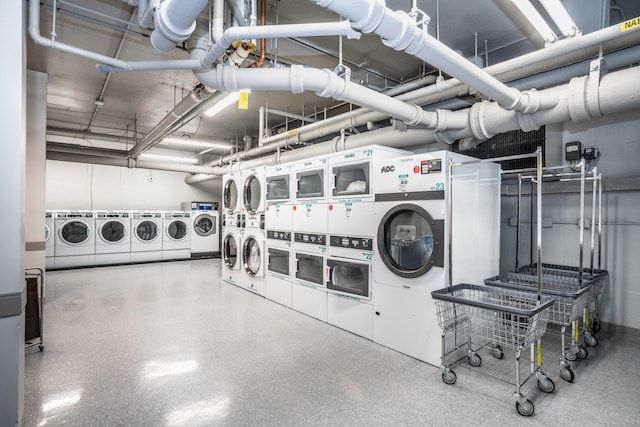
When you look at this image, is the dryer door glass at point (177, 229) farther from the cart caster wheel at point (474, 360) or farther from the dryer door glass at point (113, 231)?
the cart caster wheel at point (474, 360)

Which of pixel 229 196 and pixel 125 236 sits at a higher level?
pixel 229 196

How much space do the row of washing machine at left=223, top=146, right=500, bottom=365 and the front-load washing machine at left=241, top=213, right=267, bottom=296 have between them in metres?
0.45

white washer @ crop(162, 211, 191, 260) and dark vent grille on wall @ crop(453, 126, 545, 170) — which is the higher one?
dark vent grille on wall @ crop(453, 126, 545, 170)

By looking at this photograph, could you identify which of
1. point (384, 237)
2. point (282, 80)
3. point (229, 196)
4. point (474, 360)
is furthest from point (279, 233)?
point (474, 360)

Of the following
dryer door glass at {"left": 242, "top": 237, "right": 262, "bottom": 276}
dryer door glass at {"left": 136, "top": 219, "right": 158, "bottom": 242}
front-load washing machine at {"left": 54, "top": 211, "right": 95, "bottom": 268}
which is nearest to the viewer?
dryer door glass at {"left": 242, "top": 237, "right": 262, "bottom": 276}

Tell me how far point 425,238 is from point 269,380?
6.24 ft

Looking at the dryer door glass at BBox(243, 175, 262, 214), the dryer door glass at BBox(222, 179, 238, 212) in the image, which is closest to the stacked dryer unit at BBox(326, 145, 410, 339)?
the dryer door glass at BBox(243, 175, 262, 214)

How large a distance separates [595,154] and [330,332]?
3.54 m

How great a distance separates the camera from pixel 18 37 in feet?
6.02

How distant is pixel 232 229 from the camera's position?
240 inches

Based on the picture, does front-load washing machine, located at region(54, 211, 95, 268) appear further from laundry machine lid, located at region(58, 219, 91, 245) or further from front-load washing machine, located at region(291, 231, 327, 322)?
front-load washing machine, located at region(291, 231, 327, 322)

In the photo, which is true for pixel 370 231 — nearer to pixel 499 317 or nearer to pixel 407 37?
pixel 499 317

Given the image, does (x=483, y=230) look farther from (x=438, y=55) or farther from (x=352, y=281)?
(x=438, y=55)

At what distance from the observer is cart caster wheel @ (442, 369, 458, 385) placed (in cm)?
259
